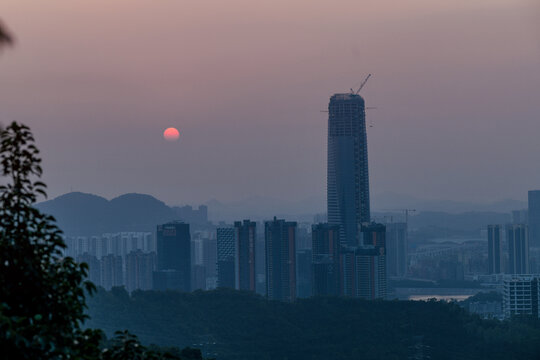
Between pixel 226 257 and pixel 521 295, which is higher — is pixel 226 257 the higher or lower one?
the higher one

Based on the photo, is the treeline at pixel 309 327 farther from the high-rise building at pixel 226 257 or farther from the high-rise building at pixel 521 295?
the high-rise building at pixel 226 257

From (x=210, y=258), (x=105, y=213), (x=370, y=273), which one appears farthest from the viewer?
(x=105, y=213)

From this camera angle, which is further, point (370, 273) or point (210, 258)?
point (210, 258)

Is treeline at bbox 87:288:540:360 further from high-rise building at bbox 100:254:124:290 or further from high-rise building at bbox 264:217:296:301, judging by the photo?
high-rise building at bbox 100:254:124:290

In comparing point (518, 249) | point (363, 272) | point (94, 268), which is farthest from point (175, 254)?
→ point (518, 249)

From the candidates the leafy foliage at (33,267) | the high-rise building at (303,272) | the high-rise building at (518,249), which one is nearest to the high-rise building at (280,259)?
the high-rise building at (303,272)

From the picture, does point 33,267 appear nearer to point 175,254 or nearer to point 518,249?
point 175,254

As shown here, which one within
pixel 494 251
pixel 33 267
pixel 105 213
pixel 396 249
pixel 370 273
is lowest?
pixel 370 273

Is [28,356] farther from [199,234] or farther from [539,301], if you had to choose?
[199,234]
